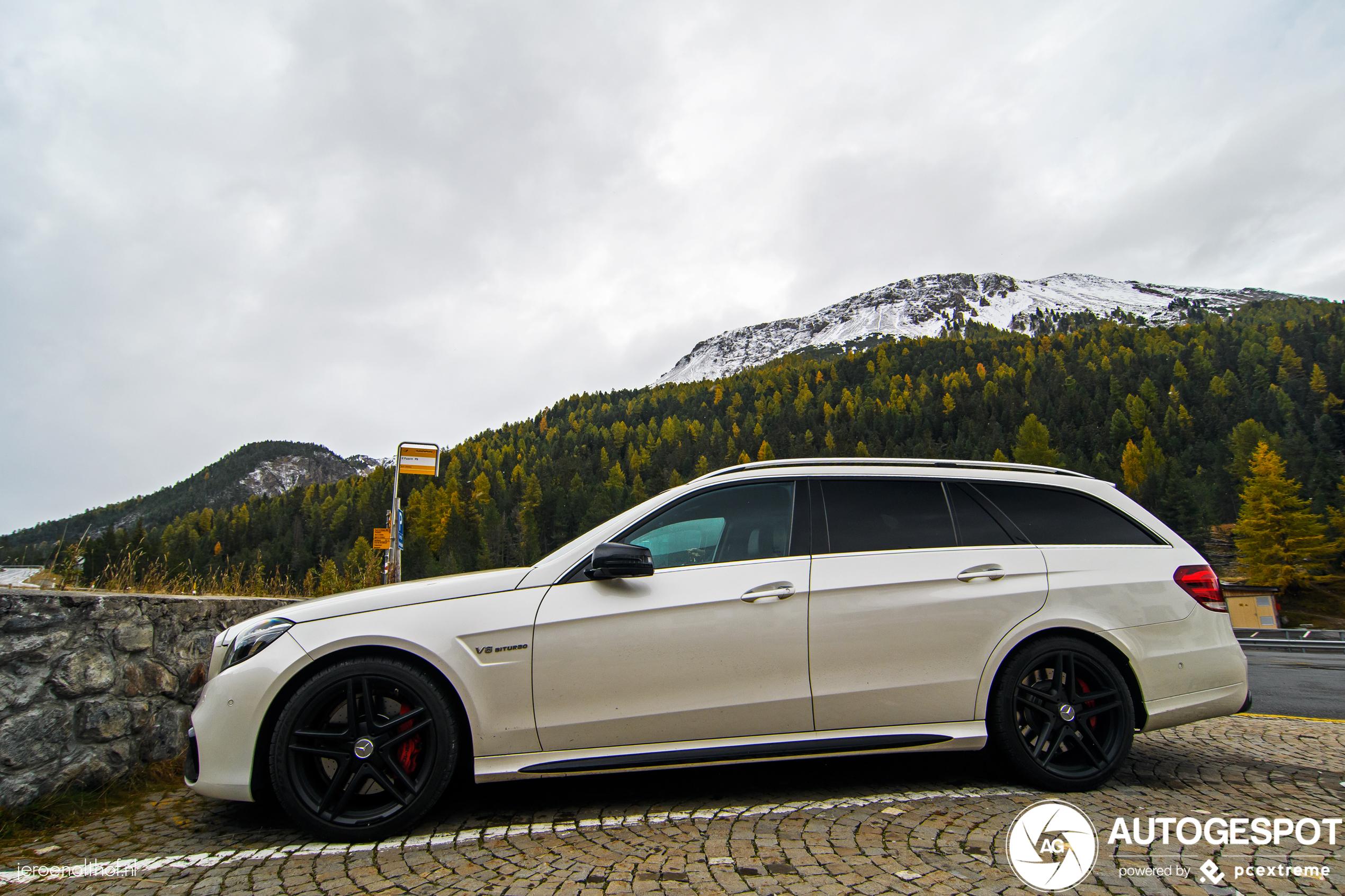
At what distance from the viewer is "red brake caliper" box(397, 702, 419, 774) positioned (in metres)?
3.05

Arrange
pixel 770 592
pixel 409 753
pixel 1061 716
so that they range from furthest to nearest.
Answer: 1. pixel 1061 716
2. pixel 770 592
3. pixel 409 753

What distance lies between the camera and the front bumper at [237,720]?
297 centimetres

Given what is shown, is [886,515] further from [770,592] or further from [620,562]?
[620,562]

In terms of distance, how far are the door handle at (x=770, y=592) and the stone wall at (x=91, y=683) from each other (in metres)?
2.26

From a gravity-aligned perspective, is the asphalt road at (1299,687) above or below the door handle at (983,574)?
below

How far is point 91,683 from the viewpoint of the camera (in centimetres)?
364

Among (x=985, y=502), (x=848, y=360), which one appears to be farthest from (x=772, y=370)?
(x=985, y=502)

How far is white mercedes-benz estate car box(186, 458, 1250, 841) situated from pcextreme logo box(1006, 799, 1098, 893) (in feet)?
1.08

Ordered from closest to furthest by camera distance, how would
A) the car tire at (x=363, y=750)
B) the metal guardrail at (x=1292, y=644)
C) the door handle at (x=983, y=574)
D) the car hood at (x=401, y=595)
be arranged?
the car tire at (x=363, y=750), the car hood at (x=401, y=595), the door handle at (x=983, y=574), the metal guardrail at (x=1292, y=644)

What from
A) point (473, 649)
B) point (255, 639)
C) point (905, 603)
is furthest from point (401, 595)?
point (905, 603)

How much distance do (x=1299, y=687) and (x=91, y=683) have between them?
40.5ft
